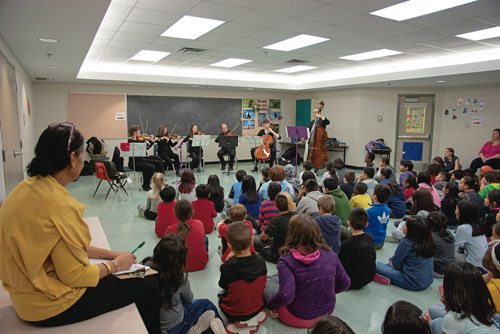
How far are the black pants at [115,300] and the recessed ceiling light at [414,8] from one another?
12.9ft

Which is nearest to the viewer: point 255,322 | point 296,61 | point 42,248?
point 42,248

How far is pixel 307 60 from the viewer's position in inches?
293

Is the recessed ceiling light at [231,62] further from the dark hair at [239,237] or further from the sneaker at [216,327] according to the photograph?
the sneaker at [216,327]

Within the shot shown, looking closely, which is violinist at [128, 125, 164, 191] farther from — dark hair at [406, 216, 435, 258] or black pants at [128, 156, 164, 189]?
dark hair at [406, 216, 435, 258]

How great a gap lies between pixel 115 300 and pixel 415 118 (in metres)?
9.69

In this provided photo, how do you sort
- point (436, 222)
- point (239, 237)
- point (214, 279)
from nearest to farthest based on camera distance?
point (239, 237)
point (436, 222)
point (214, 279)

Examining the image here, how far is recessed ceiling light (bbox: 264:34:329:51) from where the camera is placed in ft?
18.0

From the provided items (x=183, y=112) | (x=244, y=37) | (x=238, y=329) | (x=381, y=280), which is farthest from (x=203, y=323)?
(x=183, y=112)

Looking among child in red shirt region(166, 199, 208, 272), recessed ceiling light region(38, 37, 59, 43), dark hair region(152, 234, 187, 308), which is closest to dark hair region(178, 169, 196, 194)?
child in red shirt region(166, 199, 208, 272)

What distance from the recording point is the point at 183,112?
33.0ft

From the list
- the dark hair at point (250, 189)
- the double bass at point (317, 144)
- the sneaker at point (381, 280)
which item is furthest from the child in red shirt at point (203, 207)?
the double bass at point (317, 144)

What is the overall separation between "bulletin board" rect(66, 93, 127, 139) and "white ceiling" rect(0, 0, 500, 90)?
1191mm

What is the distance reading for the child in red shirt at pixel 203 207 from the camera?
4.04m

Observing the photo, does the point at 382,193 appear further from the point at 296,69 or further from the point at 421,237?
the point at 296,69
